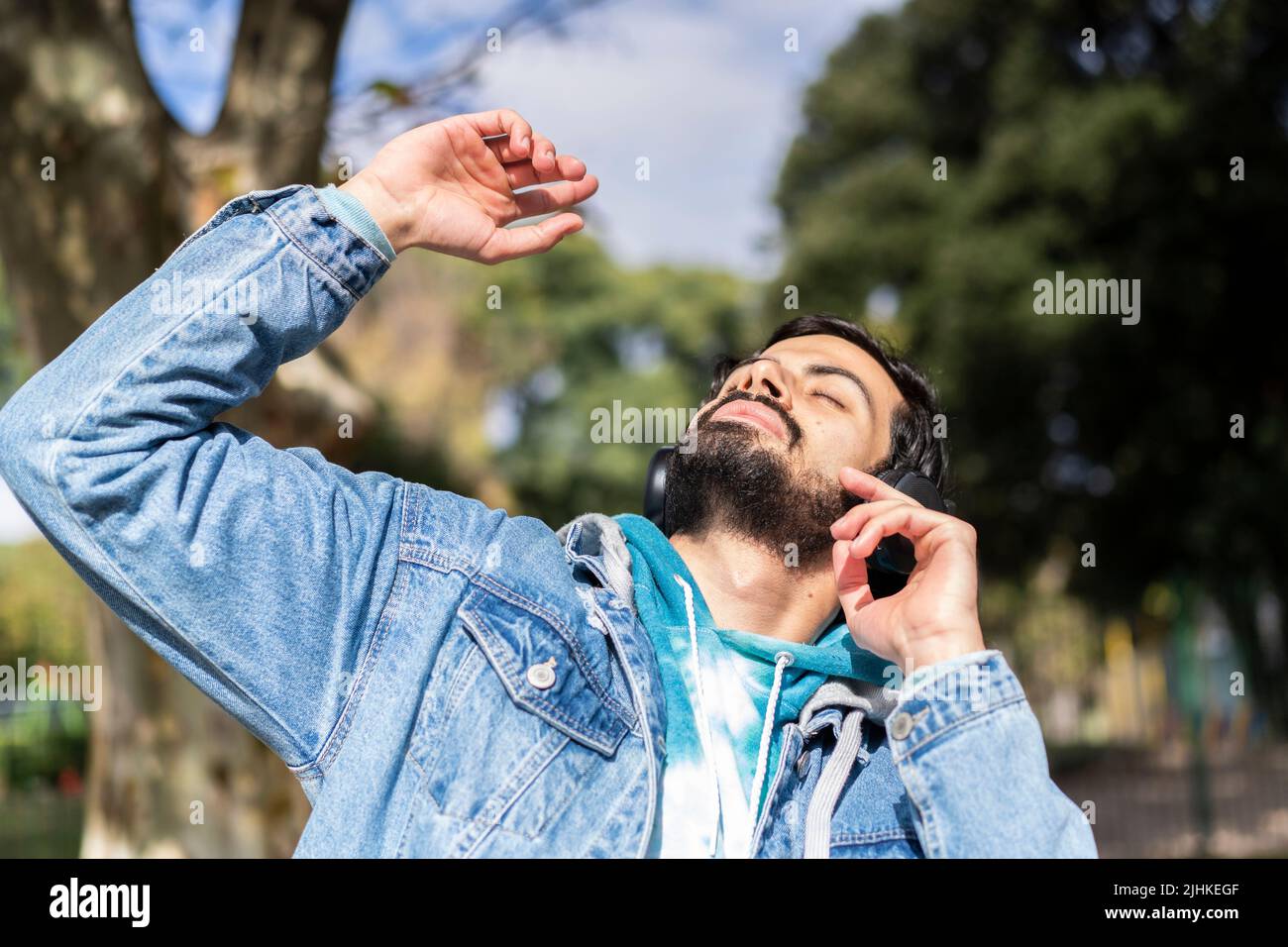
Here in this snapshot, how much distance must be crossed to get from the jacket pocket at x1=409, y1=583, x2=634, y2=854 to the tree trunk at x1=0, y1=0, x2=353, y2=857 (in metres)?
2.78

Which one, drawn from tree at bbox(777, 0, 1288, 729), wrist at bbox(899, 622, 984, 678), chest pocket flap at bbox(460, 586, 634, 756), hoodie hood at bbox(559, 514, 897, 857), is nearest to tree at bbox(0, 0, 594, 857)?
hoodie hood at bbox(559, 514, 897, 857)

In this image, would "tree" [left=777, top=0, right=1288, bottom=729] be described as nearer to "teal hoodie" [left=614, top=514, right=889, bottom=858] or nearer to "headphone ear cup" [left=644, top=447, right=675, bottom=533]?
"headphone ear cup" [left=644, top=447, right=675, bottom=533]

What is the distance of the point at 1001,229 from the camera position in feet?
39.6

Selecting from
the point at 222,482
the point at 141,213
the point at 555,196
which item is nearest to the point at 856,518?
the point at 555,196

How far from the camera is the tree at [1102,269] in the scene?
1015 centimetres

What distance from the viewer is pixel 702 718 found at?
2.07 meters

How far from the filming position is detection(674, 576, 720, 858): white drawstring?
6.43 feet

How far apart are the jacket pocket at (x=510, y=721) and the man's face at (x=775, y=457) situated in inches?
25.8

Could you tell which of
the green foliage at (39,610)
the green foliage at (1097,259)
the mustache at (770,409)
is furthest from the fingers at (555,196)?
the green foliage at (39,610)

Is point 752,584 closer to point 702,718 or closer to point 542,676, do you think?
point 702,718

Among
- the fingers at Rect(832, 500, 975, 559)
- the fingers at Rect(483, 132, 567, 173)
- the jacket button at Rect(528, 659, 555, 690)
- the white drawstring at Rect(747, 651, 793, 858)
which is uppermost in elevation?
the fingers at Rect(483, 132, 567, 173)

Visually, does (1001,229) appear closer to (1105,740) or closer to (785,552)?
(1105,740)
